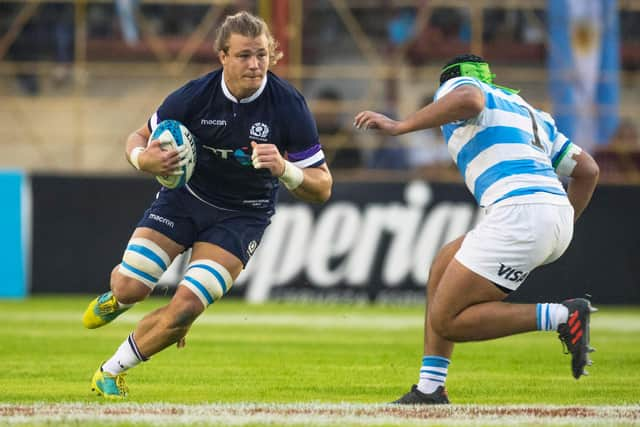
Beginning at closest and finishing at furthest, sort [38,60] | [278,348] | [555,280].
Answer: [278,348], [555,280], [38,60]

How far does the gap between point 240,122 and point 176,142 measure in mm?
444

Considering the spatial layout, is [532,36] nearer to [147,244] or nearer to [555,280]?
[555,280]

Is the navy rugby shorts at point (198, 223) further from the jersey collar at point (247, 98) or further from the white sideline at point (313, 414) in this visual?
the white sideline at point (313, 414)

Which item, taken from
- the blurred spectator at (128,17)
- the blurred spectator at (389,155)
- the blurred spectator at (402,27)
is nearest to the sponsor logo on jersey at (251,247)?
the blurred spectator at (389,155)

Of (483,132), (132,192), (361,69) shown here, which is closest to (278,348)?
(483,132)

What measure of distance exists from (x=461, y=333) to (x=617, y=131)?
13.5m

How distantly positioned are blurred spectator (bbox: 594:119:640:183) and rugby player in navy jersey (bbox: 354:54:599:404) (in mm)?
12201

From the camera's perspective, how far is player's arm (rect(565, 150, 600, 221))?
27.8ft

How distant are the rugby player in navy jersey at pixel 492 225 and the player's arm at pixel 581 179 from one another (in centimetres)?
31

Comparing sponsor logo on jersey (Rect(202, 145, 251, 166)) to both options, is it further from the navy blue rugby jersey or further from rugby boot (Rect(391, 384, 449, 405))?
rugby boot (Rect(391, 384, 449, 405))

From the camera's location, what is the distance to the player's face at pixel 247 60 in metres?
8.30

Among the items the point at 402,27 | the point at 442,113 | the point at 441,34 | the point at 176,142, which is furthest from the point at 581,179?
the point at 441,34

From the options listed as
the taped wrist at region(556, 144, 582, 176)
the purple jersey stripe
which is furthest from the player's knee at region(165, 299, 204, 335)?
the taped wrist at region(556, 144, 582, 176)

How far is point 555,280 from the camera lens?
1788 centimetres
